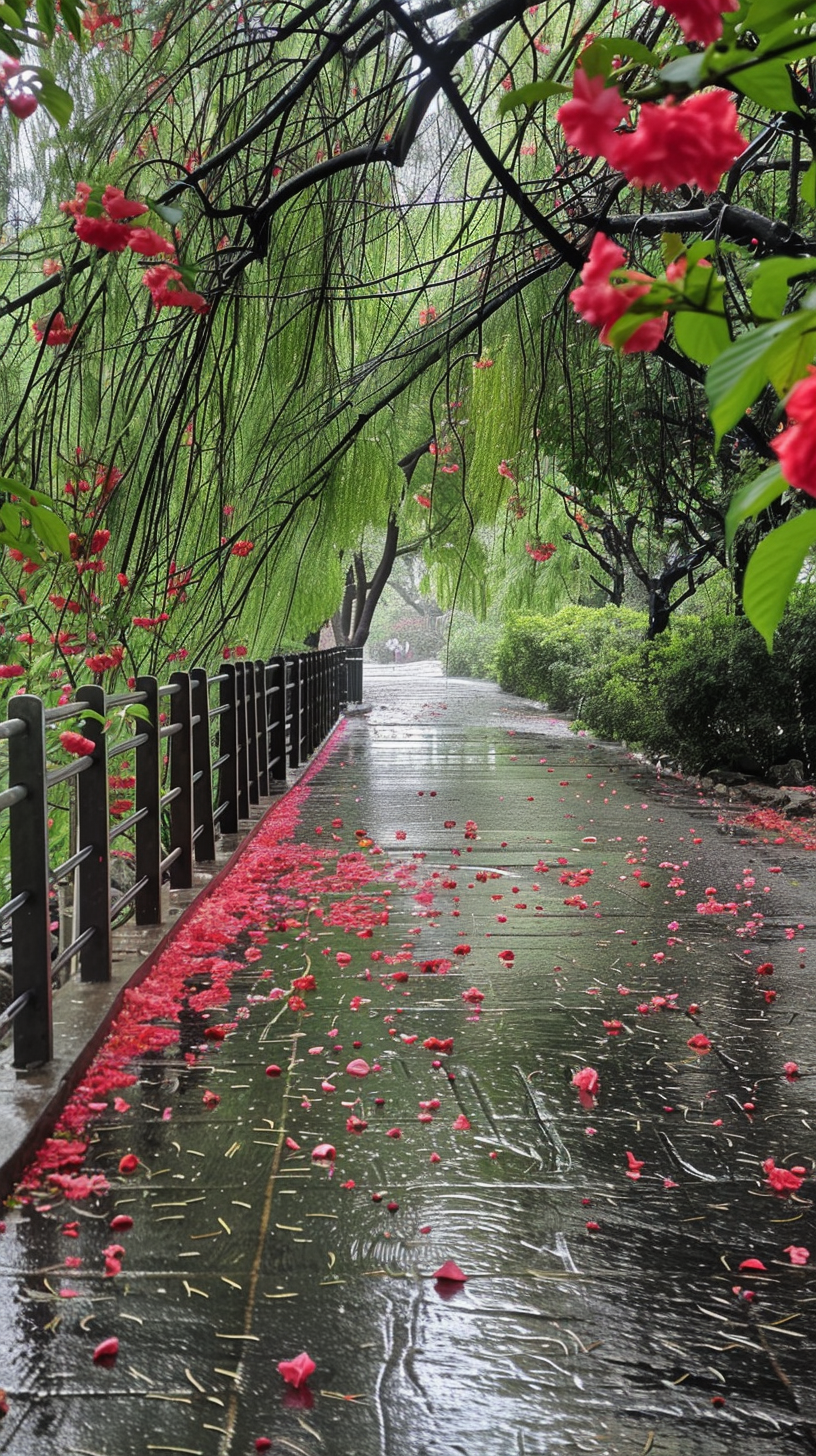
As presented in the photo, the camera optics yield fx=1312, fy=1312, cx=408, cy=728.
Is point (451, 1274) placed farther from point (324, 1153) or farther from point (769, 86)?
point (769, 86)

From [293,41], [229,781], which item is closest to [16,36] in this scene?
[293,41]

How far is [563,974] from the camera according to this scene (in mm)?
5344

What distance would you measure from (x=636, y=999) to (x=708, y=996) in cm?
29

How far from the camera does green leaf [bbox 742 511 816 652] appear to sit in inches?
36.8

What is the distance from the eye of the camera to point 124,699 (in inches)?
201

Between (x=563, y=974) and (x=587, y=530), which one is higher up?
(x=587, y=530)

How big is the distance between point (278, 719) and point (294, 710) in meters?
1.39

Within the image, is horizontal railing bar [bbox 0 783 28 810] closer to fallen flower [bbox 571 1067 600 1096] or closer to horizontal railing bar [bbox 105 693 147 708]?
horizontal railing bar [bbox 105 693 147 708]

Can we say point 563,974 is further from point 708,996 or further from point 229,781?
point 229,781

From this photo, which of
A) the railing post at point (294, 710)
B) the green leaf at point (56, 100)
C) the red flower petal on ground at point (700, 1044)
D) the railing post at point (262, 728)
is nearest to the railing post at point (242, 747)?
the railing post at point (262, 728)

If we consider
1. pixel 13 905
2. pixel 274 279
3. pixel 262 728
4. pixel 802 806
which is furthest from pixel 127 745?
pixel 802 806

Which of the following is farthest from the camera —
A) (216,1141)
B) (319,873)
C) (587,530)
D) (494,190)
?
(587,530)

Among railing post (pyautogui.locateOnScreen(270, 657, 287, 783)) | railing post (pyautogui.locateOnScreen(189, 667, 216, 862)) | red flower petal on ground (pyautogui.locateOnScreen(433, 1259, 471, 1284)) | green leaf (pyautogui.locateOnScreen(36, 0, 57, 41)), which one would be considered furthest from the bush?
green leaf (pyautogui.locateOnScreen(36, 0, 57, 41))

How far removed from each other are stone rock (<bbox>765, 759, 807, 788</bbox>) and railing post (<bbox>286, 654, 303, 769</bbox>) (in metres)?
4.60
